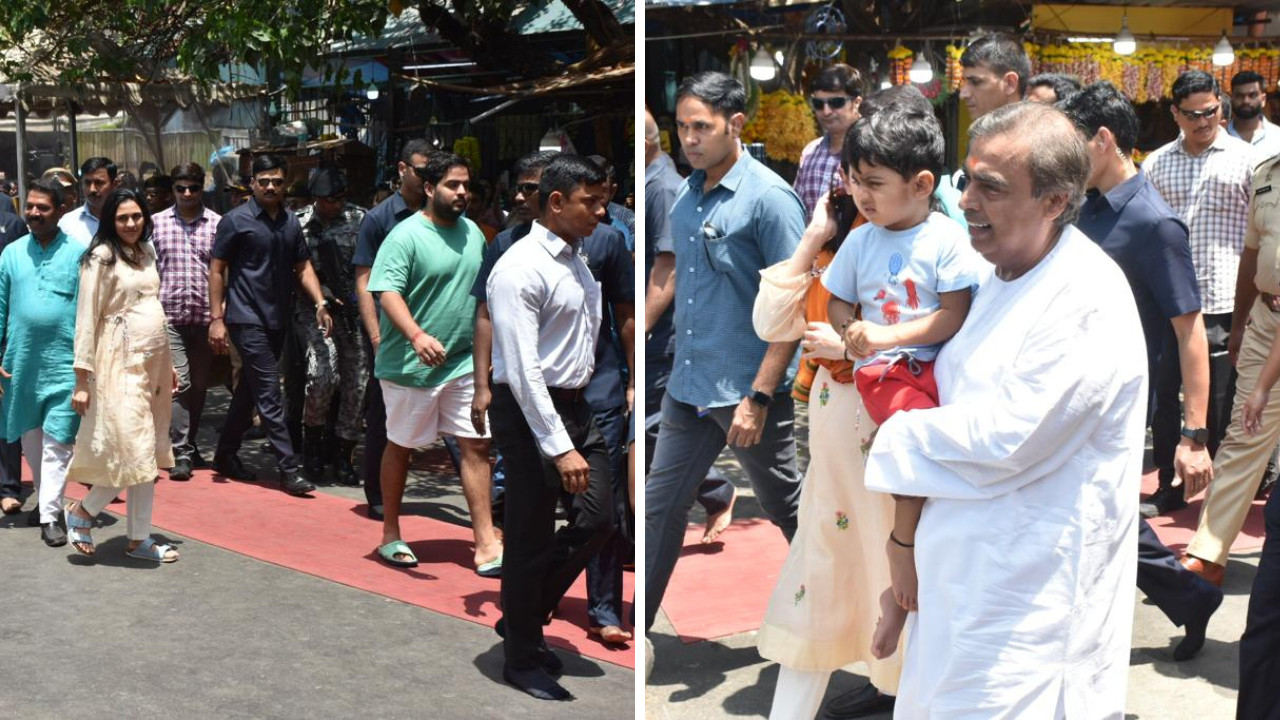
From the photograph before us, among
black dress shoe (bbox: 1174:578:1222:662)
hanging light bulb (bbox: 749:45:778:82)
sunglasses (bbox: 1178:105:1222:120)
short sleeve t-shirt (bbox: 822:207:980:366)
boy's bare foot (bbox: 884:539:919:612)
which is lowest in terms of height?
black dress shoe (bbox: 1174:578:1222:662)

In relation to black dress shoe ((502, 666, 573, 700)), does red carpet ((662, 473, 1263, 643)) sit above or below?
above

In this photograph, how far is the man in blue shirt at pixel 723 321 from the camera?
3557 mm

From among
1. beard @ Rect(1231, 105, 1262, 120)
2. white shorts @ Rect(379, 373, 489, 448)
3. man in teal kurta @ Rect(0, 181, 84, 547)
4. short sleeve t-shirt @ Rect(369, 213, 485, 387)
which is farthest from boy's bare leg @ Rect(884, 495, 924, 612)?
man in teal kurta @ Rect(0, 181, 84, 547)

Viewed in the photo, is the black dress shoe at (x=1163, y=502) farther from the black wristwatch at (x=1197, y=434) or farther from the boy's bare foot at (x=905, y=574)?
the boy's bare foot at (x=905, y=574)

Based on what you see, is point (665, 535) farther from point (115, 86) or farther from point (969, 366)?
point (115, 86)

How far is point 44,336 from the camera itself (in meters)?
6.75

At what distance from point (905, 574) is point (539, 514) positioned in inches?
Answer: 74.0

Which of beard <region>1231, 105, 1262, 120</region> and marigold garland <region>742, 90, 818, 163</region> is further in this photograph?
beard <region>1231, 105, 1262, 120</region>

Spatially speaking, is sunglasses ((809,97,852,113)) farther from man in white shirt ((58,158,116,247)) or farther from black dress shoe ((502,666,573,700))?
man in white shirt ((58,158,116,247))

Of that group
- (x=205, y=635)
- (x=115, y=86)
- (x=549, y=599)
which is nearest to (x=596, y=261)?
(x=549, y=599)

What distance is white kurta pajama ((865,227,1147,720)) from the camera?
8.03 feet

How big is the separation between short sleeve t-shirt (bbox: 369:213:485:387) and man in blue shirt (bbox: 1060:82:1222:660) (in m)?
3.21

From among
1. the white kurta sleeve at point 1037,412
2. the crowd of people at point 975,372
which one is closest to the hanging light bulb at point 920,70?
the crowd of people at point 975,372

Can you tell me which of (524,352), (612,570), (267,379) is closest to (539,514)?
(524,352)
